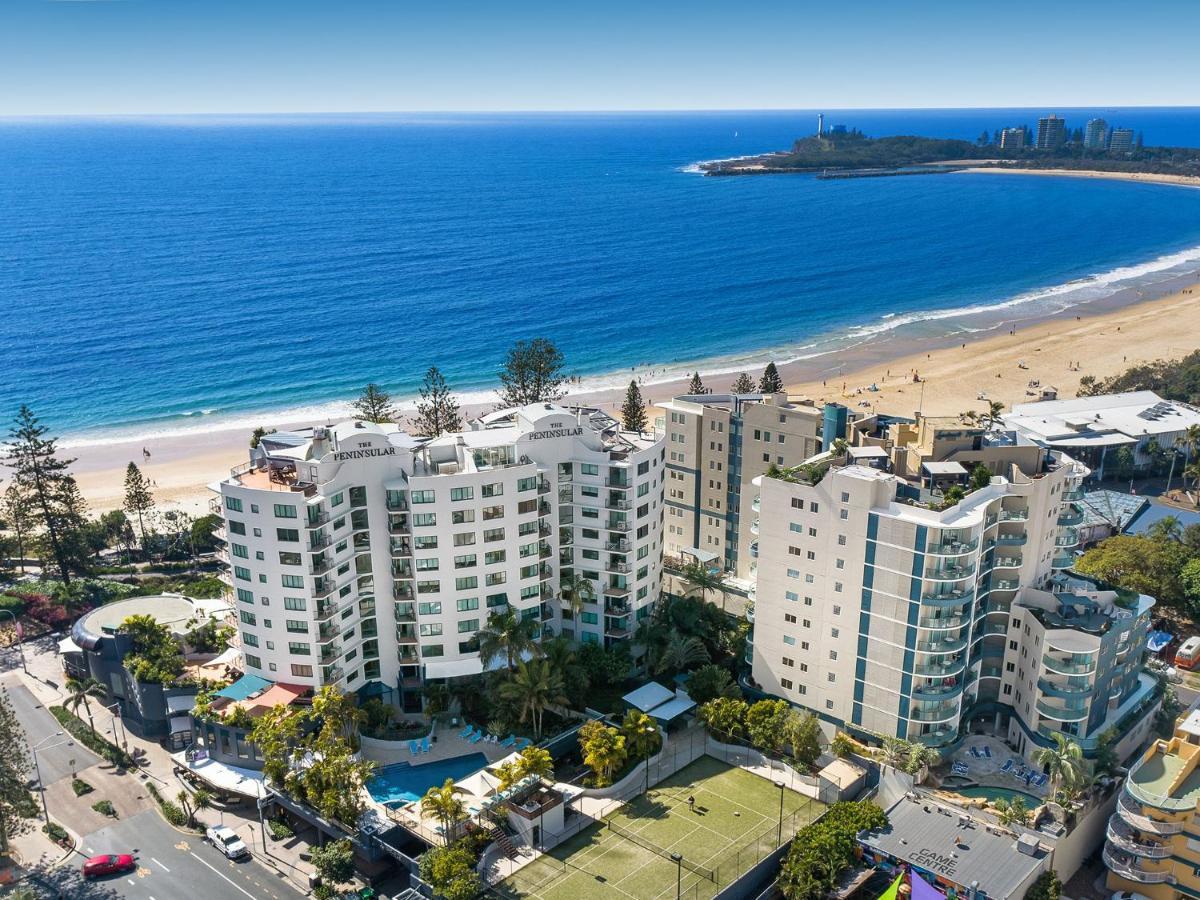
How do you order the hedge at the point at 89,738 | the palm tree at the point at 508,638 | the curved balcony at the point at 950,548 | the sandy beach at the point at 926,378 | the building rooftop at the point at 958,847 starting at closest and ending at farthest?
the building rooftop at the point at 958,847
the curved balcony at the point at 950,548
the palm tree at the point at 508,638
the hedge at the point at 89,738
the sandy beach at the point at 926,378

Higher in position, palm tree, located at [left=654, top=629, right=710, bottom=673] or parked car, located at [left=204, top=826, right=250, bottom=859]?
palm tree, located at [left=654, top=629, right=710, bottom=673]

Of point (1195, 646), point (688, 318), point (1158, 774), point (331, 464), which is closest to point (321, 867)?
Result: point (331, 464)

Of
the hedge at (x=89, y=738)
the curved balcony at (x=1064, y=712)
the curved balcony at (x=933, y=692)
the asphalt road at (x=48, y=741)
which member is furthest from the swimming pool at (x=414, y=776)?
the curved balcony at (x=1064, y=712)

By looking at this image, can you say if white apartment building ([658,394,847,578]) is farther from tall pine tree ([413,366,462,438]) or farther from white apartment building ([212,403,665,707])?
tall pine tree ([413,366,462,438])

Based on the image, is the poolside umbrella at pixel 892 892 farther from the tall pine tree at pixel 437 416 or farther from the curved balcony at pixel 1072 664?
the tall pine tree at pixel 437 416

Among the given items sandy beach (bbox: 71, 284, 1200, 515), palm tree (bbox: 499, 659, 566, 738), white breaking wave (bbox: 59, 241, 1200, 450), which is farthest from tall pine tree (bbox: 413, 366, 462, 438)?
palm tree (bbox: 499, 659, 566, 738)

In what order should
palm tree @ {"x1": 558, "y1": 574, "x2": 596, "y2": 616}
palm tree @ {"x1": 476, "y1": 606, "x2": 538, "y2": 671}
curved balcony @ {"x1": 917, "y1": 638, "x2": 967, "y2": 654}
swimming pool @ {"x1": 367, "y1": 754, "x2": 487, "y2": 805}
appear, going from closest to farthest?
swimming pool @ {"x1": 367, "y1": 754, "x2": 487, "y2": 805} < curved balcony @ {"x1": 917, "y1": 638, "x2": 967, "y2": 654} < palm tree @ {"x1": 476, "y1": 606, "x2": 538, "y2": 671} < palm tree @ {"x1": 558, "y1": 574, "x2": 596, "y2": 616}
